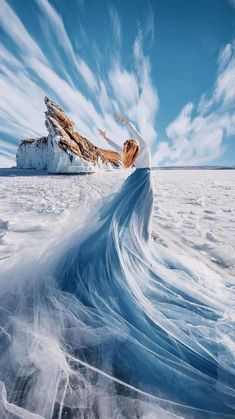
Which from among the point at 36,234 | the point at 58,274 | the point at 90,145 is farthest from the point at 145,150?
the point at 90,145

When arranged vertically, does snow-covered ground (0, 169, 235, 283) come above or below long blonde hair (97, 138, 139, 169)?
below

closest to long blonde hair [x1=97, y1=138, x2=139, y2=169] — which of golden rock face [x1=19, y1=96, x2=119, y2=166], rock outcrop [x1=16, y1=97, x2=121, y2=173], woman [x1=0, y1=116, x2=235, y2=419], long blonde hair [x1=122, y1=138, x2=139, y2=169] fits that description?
long blonde hair [x1=122, y1=138, x2=139, y2=169]

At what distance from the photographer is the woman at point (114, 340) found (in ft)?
2.67

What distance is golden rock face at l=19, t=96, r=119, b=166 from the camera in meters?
15.8

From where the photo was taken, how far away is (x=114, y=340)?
3.45 feet

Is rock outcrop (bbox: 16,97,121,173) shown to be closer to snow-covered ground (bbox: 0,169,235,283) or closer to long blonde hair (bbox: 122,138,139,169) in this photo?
snow-covered ground (bbox: 0,169,235,283)

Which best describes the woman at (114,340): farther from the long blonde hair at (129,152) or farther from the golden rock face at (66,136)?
the golden rock face at (66,136)

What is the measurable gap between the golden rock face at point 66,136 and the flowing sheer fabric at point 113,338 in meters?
14.2

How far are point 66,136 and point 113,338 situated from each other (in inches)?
678

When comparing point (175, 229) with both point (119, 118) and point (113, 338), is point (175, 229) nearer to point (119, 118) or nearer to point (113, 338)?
point (119, 118)

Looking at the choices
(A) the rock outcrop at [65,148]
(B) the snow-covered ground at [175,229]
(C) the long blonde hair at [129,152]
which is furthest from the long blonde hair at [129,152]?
(A) the rock outcrop at [65,148]

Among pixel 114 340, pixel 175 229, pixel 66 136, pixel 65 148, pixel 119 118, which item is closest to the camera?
pixel 114 340

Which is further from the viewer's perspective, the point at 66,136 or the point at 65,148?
the point at 66,136

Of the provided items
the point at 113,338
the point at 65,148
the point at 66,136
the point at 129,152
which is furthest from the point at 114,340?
the point at 66,136
